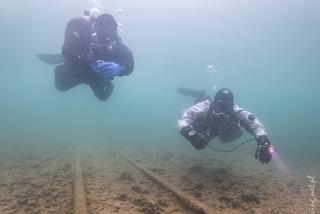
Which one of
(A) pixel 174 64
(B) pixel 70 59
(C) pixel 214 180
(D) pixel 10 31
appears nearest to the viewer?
(B) pixel 70 59

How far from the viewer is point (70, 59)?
592 cm

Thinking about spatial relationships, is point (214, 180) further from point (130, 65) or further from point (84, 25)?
point (84, 25)

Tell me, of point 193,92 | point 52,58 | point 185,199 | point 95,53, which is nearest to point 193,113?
point 95,53

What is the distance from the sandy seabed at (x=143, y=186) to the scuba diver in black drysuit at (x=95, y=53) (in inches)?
73.8

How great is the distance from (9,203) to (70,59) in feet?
8.81

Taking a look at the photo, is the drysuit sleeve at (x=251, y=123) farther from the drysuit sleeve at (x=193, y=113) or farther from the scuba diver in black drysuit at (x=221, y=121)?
the drysuit sleeve at (x=193, y=113)

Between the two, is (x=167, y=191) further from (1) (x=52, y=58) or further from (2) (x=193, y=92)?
(2) (x=193, y=92)

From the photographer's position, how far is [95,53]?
6.01m

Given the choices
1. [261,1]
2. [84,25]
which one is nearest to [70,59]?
[84,25]

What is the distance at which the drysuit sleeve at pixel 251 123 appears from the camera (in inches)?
261

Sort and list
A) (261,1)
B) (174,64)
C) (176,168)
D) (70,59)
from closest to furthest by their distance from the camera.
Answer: (70,59)
(176,168)
(261,1)
(174,64)

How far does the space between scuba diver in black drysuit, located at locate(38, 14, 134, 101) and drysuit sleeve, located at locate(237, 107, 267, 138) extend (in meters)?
2.82

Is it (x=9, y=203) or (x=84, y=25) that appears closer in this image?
(x=9, y=203)

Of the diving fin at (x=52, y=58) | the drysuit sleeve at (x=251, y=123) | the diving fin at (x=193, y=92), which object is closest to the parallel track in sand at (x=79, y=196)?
the diving fin at (x=52, y=58)
